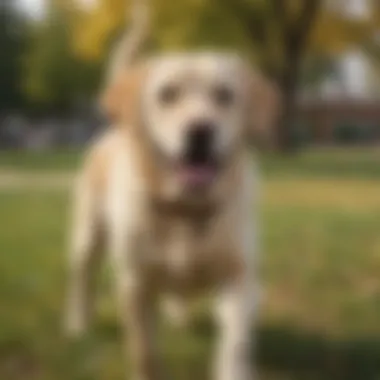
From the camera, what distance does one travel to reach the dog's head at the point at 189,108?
1.84 ft

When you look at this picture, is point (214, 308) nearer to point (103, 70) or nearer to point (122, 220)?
point (122, 220)

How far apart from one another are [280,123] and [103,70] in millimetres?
148

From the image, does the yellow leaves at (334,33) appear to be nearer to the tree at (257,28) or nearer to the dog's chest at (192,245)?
the tree at (257,28)

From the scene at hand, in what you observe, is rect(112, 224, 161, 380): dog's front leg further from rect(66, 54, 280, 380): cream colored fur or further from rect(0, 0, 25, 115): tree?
rect(0, 0, 25, 115): tree

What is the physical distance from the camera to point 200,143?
0.55 meters

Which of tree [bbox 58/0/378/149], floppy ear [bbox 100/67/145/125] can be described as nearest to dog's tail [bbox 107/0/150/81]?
tree [bbox 58/0/378/149]

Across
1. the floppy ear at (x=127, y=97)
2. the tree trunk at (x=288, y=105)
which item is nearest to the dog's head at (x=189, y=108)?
the floppy ear at (x=127, y=97)

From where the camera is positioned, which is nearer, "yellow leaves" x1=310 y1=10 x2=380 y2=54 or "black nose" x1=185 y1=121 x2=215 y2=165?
"black nose" x1=185 y1=121 x2=215 y2=165

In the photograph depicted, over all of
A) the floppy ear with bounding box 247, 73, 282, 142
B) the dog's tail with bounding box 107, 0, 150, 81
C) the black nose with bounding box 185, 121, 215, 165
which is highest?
the dog's tail with bounding box 107, 0, 150, 81

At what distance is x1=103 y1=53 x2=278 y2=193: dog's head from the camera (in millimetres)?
560

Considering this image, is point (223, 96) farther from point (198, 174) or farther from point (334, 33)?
point (334, 33)

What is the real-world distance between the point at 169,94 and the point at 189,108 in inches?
0.8

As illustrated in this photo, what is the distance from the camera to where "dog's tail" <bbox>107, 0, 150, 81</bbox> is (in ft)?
2.29

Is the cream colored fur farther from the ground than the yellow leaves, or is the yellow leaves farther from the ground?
the yellow leaves
